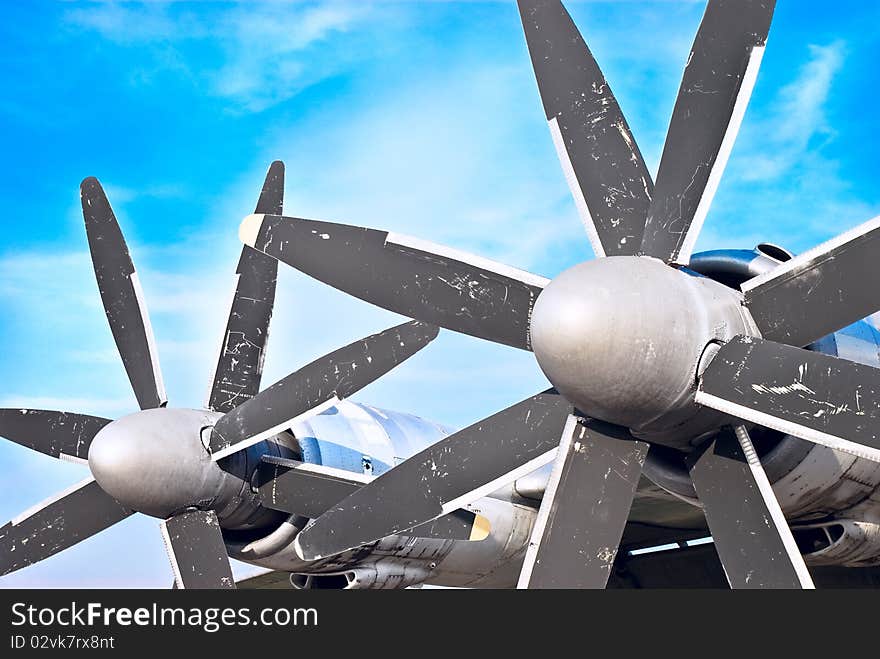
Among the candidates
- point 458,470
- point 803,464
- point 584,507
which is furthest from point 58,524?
point 803,464

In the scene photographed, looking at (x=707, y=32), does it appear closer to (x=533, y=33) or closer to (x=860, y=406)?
(x=533, y=33)

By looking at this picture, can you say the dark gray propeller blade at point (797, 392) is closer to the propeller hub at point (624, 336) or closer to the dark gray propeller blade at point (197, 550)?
the propeller hub at point (624, 336)

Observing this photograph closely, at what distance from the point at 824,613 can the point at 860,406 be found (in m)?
1.29

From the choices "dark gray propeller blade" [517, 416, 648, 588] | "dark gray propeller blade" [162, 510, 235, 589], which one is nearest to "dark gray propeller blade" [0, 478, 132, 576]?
"dark gray propeller blade" [162, 510, 235, 589]

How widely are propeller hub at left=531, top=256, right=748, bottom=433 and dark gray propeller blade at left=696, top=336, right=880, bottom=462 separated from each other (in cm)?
19

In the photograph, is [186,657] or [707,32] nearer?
[186,657]

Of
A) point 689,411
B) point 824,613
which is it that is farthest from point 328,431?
point 824,613

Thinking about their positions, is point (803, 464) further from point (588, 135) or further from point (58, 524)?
point (58, 524)

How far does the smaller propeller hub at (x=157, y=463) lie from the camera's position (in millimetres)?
9922

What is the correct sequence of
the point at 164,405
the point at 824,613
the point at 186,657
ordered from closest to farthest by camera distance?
the point at 824,613, the point at 186,657, the point at 164,405

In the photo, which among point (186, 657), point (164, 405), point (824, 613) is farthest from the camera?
point (164, 405)

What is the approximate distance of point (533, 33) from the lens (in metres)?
8.44

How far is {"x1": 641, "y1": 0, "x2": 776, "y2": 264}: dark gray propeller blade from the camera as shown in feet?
24.2

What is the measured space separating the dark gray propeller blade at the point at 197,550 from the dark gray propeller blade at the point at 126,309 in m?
1.43
